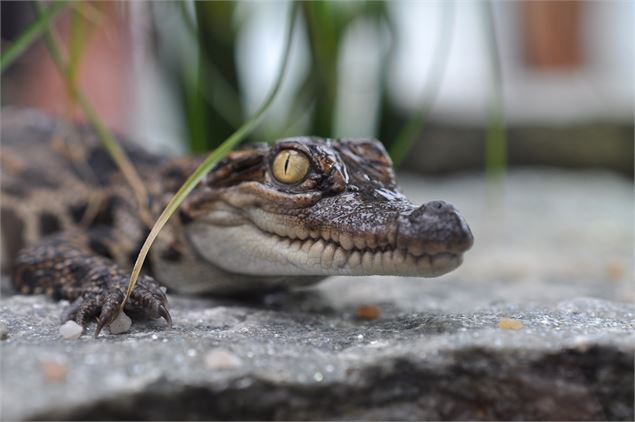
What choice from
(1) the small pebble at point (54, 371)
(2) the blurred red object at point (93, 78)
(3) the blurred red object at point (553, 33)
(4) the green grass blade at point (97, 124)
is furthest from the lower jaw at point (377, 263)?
(3) the blurred red object at point (553, 33)

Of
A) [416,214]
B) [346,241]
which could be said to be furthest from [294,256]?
[416,214]

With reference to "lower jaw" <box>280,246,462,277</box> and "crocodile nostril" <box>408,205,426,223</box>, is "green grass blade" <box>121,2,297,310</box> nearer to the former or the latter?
"lower jaw" <box>280,246,462,277</box>

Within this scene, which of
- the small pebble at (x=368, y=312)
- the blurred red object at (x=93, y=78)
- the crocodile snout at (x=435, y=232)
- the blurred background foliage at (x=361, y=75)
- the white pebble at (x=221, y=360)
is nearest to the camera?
the white pebble at (x=221, y=360)

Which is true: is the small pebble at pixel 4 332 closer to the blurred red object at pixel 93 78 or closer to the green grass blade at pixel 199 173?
the green grass blade at pixel 199 173

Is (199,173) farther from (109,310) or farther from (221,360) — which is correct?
(221,360)

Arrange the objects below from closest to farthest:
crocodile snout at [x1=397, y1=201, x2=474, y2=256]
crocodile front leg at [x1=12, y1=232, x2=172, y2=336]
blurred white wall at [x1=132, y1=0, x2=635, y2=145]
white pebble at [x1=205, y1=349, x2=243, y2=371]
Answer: white pebble at [x1=205, y1=349, x2=243, y2=371] < crocodile snout at [x1=397, y1=201, x2=474, y2=256] < crocodile front leg at [x1=12, y1=232, x2=172, y2=336] < blurred white wall at [x1=132, y1=0, x2=635, y2=145]

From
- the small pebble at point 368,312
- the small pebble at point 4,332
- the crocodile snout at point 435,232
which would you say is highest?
the crocodile snout at point 435,232

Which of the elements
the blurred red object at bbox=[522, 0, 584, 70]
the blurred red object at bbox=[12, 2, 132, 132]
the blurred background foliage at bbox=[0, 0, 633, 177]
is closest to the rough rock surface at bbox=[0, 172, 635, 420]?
the blurred background foliage at bbox=[0, 0, 633, 177]

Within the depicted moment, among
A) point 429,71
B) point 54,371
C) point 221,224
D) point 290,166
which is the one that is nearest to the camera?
point 54,371
